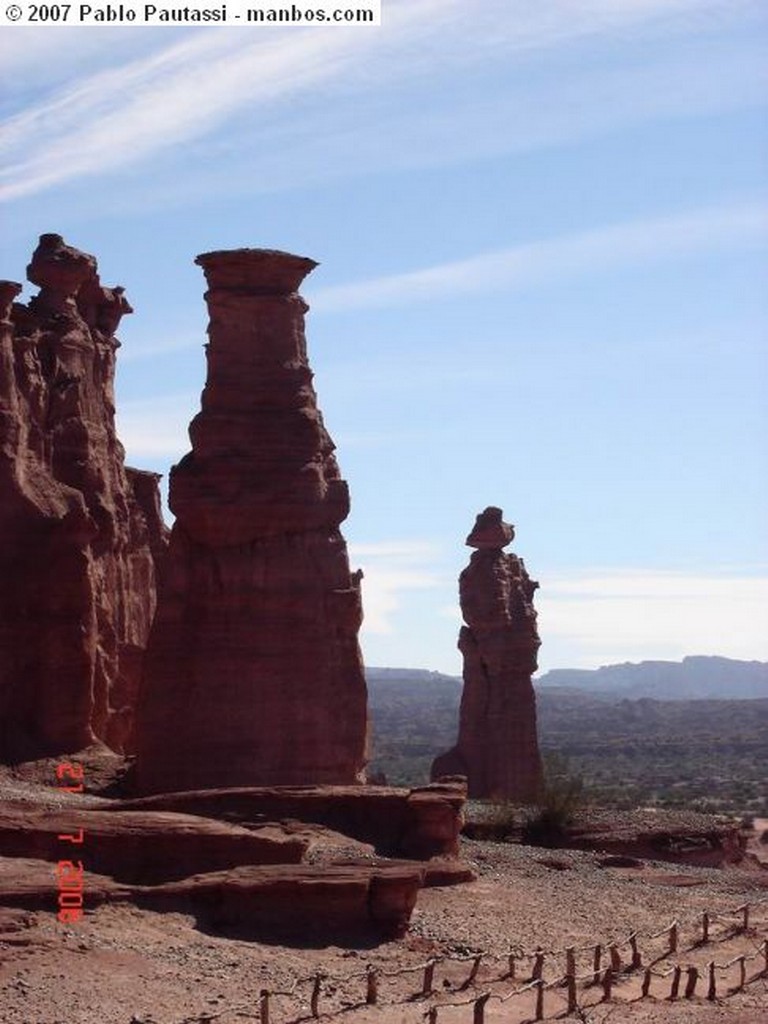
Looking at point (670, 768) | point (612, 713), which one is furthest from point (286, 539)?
point (612, 713)

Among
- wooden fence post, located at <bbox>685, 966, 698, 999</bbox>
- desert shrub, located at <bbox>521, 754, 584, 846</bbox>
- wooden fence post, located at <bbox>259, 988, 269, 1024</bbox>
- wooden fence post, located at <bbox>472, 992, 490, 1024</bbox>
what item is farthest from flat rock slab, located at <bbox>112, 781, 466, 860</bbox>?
desert shrub, located at <bbox>521, 754, 584, 846</bbox>

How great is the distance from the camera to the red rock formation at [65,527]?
4600cm

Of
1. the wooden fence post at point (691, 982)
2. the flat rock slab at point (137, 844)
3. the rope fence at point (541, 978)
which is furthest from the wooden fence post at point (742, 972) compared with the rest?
the flat rock slab at point (137, 844)

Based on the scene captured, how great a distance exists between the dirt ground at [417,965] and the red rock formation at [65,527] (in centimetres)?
1485

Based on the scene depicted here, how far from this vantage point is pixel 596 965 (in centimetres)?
2761

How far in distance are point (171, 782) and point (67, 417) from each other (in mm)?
13179

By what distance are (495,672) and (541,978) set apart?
115ft

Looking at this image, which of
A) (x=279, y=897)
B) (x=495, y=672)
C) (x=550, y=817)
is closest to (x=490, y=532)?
(x=495, y=672)

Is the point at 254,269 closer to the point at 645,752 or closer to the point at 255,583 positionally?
the point at 255,583

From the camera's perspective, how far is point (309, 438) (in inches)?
1687

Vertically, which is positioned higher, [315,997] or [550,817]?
[550,817]
